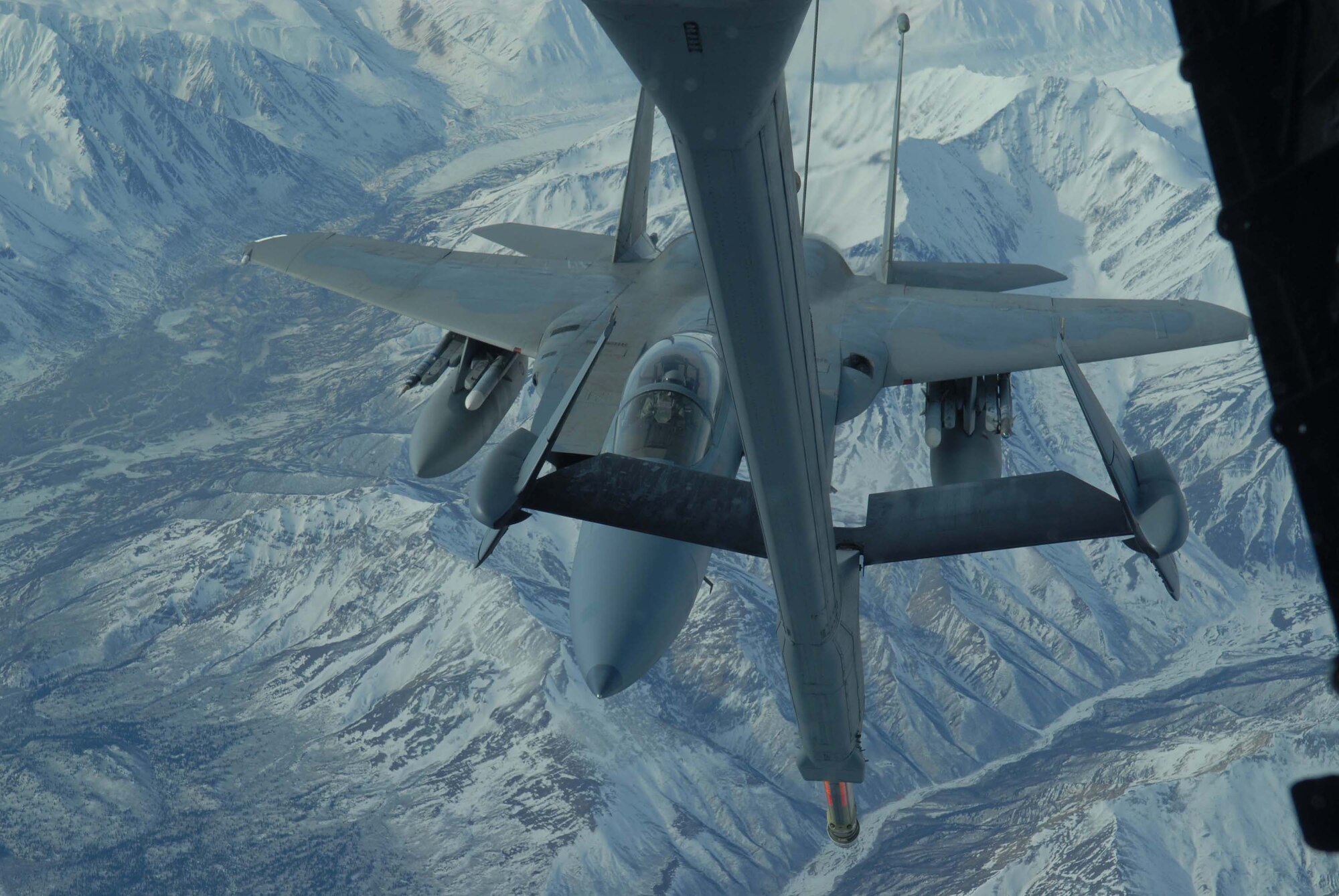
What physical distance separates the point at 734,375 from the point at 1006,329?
1527 centimetres

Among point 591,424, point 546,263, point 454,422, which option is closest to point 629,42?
point 591,424

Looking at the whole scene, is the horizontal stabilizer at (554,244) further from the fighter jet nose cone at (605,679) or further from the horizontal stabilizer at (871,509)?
the horizontal stabilizer at (871,509)

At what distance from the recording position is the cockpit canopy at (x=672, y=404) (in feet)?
45.3

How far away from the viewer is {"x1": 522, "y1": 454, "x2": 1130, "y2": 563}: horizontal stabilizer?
8305 mm

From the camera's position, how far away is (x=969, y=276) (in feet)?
77.6

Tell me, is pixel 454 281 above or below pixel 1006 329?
above

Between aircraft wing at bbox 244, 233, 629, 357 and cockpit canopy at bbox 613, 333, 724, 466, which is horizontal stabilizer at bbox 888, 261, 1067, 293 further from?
cockpit canopy at bbox 613, 333, 724, 466

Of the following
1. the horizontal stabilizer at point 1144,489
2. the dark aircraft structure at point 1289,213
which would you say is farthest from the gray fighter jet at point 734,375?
the dark aircraft structure at point 1289,213

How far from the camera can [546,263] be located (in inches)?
927

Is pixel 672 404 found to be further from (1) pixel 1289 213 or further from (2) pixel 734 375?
(1) pixel 1289 213

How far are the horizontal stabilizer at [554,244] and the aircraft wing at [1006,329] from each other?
572 centimetres

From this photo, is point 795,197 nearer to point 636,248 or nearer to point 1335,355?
point 1335,355

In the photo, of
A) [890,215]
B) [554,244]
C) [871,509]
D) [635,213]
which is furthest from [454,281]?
[871,509]

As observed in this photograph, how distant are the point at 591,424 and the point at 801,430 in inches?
329
